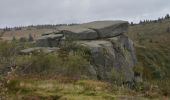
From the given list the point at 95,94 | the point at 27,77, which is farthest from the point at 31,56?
the point at 95,94

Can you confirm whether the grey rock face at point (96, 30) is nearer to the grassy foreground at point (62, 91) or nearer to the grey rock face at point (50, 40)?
the grey rock face at point (50, 40)

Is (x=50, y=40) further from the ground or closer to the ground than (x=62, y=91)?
closer to the ground

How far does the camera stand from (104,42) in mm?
58125

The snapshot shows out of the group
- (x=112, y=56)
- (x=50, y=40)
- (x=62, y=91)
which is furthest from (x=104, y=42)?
(x=62, y=91)

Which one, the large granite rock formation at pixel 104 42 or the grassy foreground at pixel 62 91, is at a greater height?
the grassy foreground at pixel 62 91

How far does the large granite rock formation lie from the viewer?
2071 inches

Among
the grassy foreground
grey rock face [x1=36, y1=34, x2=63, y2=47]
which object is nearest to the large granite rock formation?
grey rock face [x1=36, y1=34, x2=63, y2=47]

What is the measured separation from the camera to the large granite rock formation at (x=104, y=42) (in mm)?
52594

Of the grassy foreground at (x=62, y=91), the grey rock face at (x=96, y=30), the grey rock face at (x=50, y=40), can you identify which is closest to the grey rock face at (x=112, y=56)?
the grey rock face at (x=96, y=30)

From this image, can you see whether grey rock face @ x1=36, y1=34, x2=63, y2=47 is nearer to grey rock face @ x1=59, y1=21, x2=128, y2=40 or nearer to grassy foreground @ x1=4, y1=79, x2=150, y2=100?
grey rock face @ x1=59, y1=21, x2=128, y2=40

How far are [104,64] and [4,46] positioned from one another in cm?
1503

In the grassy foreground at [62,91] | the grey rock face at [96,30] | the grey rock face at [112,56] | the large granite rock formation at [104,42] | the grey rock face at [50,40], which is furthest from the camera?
the grey rock face at [96,30]

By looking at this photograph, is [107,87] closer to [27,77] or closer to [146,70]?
[27,77]

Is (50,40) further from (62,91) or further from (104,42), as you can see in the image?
(62,91)
